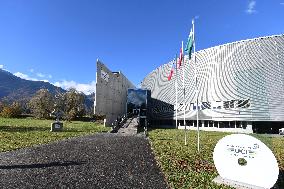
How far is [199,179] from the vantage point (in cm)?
978

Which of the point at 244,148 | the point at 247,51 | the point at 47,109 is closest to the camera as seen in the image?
the point at 244,148

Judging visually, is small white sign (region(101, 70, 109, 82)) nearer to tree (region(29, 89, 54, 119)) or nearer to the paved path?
the paved path

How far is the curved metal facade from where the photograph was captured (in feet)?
140

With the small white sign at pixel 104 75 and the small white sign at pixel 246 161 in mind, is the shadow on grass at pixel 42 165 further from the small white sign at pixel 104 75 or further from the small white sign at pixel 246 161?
the small white sign at pixel 104 75

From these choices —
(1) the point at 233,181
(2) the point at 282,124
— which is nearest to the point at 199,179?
(1) the point at 233,181

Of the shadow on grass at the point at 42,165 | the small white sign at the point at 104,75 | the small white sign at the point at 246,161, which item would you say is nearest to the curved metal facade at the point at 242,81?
the small white sign at the point at 104,75

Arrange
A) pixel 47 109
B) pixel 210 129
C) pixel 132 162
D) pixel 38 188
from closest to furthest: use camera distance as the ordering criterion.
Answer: pixel 38 188
pixel 132 162
pixel 210 129
pixel 47 109

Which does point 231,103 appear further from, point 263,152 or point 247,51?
point 263,152

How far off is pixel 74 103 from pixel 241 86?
60119 millimetres

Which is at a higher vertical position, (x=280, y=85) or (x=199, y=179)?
(x=280, y=85)

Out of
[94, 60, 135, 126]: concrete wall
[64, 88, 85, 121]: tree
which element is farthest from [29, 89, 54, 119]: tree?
[94, 60, 135, 126]: concrete wall

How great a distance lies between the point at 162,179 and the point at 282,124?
136ft

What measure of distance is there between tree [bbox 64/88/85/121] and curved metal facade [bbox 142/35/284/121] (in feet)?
140

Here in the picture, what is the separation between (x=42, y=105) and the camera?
8881cm
